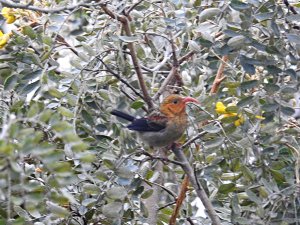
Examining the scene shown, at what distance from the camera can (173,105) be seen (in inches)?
124

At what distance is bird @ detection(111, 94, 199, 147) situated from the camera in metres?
2.98

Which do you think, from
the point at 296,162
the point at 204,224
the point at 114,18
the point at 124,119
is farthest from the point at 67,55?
the point at 296,162

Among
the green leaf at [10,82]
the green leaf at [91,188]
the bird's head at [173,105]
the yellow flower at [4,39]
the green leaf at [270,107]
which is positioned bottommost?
the bird's head at [173,105]

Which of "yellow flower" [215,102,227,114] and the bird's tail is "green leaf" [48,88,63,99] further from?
"yellow flower" [215,102,227,114]

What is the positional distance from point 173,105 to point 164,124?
0.10 metres

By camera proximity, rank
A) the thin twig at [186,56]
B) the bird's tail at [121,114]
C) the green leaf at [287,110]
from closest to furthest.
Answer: the green leaf at [287,110] < the thin twig at [186,56] < the bird's tail at [121,114]

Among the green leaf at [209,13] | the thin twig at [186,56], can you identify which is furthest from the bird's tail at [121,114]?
the green leaf at [209,13]

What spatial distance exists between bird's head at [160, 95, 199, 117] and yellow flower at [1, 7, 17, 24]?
71cm

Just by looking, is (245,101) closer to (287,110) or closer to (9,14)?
(287,110)

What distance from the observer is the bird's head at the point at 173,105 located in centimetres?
304

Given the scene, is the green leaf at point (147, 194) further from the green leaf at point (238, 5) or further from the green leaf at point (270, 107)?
the green leaf at point (238, 5)

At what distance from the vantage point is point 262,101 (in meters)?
2.60

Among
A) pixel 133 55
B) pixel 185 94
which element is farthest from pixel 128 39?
pixel 185 94

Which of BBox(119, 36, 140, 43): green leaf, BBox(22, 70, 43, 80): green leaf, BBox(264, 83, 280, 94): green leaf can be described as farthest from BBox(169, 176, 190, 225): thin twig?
BBox(22, 70, 43, 80): green leaf
